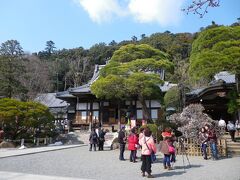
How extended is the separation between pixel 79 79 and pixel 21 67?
86.8ft

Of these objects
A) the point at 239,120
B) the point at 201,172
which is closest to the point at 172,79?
the point at 239,120

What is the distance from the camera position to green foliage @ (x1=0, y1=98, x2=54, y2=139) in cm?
2138

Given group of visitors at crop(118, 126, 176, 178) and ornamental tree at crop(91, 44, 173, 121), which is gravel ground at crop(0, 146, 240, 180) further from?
ornamental tree at crop(91, 44, 173, 121)

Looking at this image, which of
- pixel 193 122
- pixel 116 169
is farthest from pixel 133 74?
pixel 116 169

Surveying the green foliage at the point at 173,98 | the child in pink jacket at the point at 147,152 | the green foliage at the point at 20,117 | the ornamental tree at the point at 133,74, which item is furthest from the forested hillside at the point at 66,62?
the green foliage at the point at 20,117

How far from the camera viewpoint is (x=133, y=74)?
70.1 feet

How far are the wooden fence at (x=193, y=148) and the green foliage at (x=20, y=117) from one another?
36.8 ft

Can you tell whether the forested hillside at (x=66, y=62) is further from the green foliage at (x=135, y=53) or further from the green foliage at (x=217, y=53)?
the green foliage at (x=135, y=53)

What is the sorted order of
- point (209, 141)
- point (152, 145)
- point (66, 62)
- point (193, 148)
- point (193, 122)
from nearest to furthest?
point (152, 145), point (209, 141), point (193, 148), point (193, 122), point (66, 62)

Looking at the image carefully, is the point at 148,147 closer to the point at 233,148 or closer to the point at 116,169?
the point at 116,169

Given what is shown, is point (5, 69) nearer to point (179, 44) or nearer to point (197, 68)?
point (197, 68)

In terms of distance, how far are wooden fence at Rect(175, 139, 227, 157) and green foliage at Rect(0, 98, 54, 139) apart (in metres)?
11.2

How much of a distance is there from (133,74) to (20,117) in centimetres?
869

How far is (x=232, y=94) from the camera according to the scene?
19688mm
